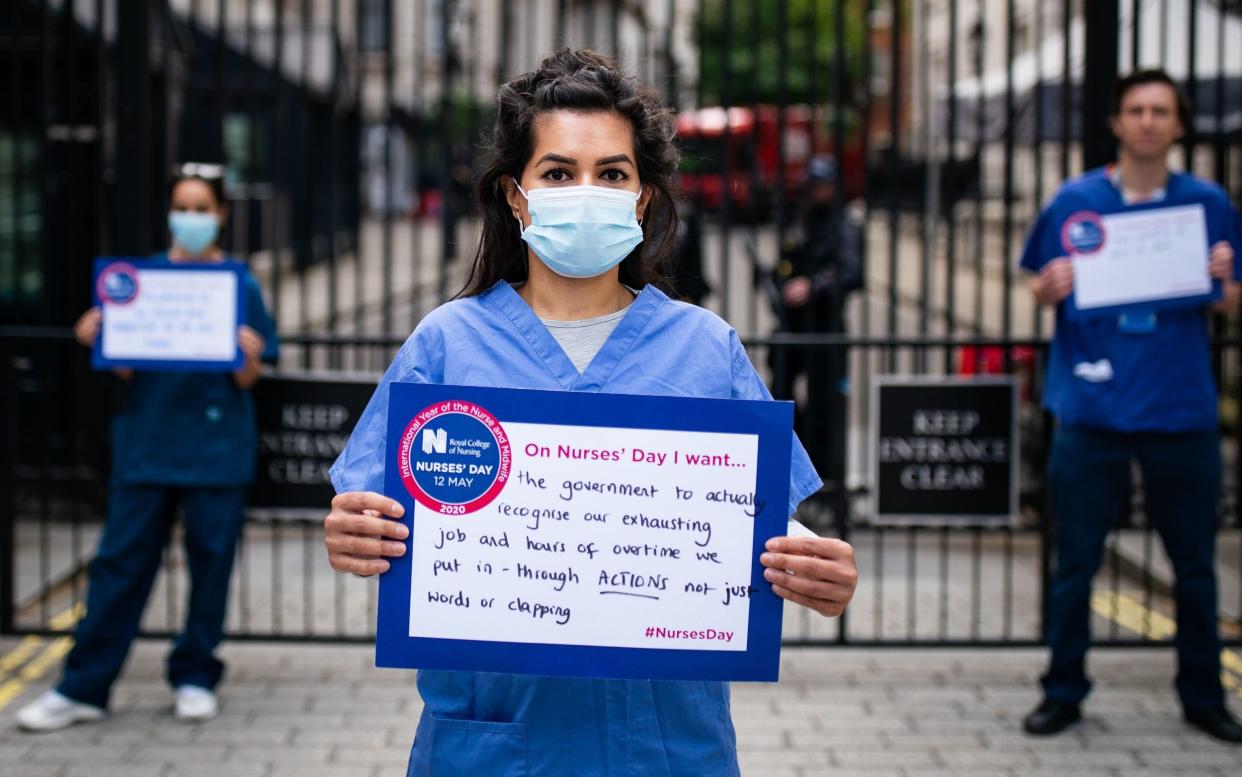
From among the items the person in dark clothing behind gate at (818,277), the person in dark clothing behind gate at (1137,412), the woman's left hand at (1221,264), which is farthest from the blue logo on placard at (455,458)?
the person in dark clothing behind gate at (818,277)

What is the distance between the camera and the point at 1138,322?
192 inches

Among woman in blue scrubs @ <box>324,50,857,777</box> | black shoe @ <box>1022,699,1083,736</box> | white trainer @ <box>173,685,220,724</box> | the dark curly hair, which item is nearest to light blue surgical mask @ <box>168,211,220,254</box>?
white trainer @ <box>173,685,220,724</box>

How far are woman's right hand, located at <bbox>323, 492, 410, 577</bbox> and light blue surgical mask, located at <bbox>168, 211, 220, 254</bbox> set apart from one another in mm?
3129

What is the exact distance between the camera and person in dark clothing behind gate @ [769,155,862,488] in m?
6.88

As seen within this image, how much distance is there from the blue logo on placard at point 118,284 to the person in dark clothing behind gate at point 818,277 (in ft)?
9.27

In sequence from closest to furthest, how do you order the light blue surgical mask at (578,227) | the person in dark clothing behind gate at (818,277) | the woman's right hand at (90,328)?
1. the light blue surgical mask at (578,227)
2. the woman's right hand at (90,328)
3. the person in dark clothing behind gate at (818,277)

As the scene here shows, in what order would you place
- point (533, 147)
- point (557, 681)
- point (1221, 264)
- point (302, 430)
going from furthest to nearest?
point (302, 430) → point (1221, 264) → point (533, 147) → point (557, 681)

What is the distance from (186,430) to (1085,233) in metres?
3.13

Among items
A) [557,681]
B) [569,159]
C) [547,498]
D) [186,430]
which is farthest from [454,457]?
[186,430]

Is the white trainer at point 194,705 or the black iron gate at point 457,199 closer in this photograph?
the white trainer at point 194,705

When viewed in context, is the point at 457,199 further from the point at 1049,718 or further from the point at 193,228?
the point at 1049,718

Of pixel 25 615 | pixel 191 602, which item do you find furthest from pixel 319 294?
pixel 191 602

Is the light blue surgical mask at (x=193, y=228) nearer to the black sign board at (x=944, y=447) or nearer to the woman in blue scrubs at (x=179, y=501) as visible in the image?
the woman in blue scrubs at (x=179, y=501)

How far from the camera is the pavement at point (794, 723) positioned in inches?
187
